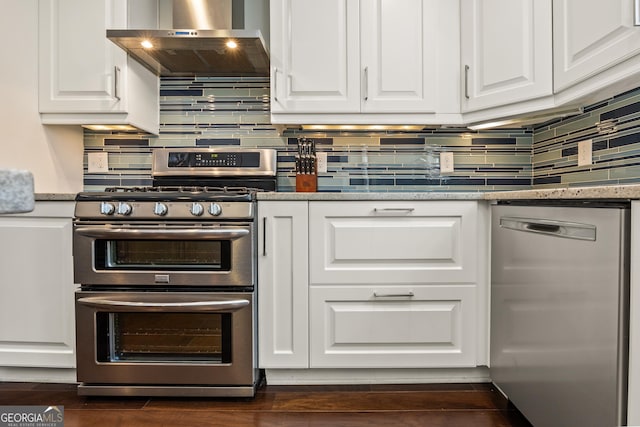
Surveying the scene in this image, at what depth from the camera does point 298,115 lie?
2.03 m

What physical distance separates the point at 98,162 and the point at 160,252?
95cm

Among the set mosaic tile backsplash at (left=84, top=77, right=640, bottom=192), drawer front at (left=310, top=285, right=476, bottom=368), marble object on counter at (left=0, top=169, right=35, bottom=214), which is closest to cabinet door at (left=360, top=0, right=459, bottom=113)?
mosaic tile backsplash at (left=84, top=77, right=640, bottom=192)

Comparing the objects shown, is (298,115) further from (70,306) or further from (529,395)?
(529,395)

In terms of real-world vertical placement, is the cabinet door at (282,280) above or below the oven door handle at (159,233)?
below

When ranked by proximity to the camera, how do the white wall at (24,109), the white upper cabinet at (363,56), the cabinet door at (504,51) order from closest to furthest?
the cabinet door at (504,51) → the white wall at (24,109) → the white upper cabinet at (363,56)

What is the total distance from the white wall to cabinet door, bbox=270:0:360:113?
45.5 inches

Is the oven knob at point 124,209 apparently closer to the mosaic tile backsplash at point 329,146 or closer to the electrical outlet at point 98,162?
the mosaic tile backsplash at point 329,146

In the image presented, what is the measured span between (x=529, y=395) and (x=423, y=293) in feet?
1.77

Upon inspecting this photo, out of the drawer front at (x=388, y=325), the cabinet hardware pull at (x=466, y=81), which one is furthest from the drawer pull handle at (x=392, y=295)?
the cabinet hardware pull at (x=466, y=81)

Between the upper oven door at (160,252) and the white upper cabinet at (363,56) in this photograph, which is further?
the white upper cabinet at (363,56)

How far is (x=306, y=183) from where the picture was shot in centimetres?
215

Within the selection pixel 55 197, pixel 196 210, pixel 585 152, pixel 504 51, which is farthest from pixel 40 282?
pixel 585 152

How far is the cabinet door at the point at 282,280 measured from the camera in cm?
176

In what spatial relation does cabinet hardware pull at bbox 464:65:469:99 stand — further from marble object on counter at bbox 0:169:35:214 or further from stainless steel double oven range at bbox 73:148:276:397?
marble object on counter at bbox 0:169:35:214
